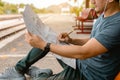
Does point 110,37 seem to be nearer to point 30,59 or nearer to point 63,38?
point 63,38

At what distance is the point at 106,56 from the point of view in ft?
9.51

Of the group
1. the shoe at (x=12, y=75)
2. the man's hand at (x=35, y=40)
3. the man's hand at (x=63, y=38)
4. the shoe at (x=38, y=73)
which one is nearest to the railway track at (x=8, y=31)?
the shoe at (x=38, y=73)

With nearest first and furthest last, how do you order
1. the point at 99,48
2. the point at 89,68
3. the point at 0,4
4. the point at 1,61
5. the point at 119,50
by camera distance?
the point at 99,48, the point at 119,50, the point at 89,68, the point at 1,61, the point at 0,4

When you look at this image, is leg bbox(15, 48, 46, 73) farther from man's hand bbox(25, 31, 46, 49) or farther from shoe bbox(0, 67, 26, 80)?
man's hand bbox(25, 31, 46, 49)

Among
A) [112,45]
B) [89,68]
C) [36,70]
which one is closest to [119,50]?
[112,45]

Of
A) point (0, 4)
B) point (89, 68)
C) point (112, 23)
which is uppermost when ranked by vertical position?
point (112, 23)

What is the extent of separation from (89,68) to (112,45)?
0.48m

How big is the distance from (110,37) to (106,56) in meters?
0.26

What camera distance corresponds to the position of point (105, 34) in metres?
2.71

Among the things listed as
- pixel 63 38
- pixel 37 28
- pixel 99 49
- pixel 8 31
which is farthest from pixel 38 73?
pixel 8 31

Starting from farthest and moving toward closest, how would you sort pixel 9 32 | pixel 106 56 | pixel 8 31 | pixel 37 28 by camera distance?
pixel 8 31 < pixel 9 32 < pixel 37 28 < pixel 106 56

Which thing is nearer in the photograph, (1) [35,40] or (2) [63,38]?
(1) [35,40]

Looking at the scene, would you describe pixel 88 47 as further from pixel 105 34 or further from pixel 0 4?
pixel 0 4

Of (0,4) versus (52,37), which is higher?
(52,37)
